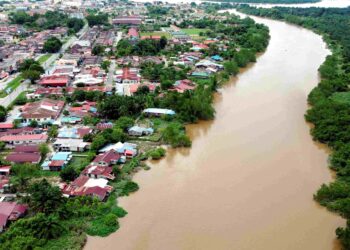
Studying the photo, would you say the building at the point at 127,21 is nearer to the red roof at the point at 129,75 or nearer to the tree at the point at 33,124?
the red roof at the point at 129,75

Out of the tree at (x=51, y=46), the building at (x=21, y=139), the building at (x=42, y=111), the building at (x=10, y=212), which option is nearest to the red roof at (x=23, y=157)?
the building at (x=21, y=139)

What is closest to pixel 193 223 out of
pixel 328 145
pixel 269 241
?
pixel 269 241

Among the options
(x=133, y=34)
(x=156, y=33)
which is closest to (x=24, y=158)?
(x=133, y=34)

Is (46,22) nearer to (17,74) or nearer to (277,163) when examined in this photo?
(17,74)

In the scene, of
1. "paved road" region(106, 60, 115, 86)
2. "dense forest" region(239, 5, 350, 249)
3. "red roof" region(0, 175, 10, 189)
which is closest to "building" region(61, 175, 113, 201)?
"red roof" region(0, 175, 10, 189)

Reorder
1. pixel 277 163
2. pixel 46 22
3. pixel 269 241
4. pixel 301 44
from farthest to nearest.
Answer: pixel 46 22 → pixel 301 44 → pixel 277 163 → pixel 269 241

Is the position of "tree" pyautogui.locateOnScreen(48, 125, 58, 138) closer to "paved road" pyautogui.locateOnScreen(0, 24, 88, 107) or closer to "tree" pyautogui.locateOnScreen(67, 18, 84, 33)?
"paved road" pyautogui.locateOnScreen(0, 24, 88, 107)
